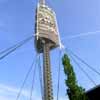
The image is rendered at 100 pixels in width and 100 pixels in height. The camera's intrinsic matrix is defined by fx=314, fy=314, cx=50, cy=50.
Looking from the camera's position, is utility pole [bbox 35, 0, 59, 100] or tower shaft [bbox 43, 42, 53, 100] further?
utility pole [bbox 35, 0, 59, 100]

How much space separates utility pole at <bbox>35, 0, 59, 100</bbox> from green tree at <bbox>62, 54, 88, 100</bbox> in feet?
98.0

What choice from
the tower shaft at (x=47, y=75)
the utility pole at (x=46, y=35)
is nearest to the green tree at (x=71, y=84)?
the tower shaft at (x=47, y=75)

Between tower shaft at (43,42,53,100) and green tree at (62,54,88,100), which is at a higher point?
tower shaft at (43,42,53,100)

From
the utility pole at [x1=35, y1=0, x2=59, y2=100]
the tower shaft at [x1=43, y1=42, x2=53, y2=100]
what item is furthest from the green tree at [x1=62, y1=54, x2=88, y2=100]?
the utility pole at [x1=35, y1=0, x2=59, y2=100]

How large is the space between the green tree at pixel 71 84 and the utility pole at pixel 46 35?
98.0 feet

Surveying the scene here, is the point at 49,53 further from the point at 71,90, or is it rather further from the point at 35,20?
the point at 71,90

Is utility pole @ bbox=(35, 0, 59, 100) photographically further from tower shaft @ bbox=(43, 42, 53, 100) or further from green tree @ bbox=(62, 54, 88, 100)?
green tree @ bbox=(62, 54, 88, 100)

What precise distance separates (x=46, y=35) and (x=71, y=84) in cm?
4372

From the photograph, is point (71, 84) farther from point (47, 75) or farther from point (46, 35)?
point (46, 35)

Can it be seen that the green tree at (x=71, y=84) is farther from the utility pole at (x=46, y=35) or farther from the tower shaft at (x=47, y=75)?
the utility pole at (x=46, y=35)

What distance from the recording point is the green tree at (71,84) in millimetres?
60219

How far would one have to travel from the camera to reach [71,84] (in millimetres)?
61406

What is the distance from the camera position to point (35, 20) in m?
105

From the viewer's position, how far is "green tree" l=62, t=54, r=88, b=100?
60.2 metres
